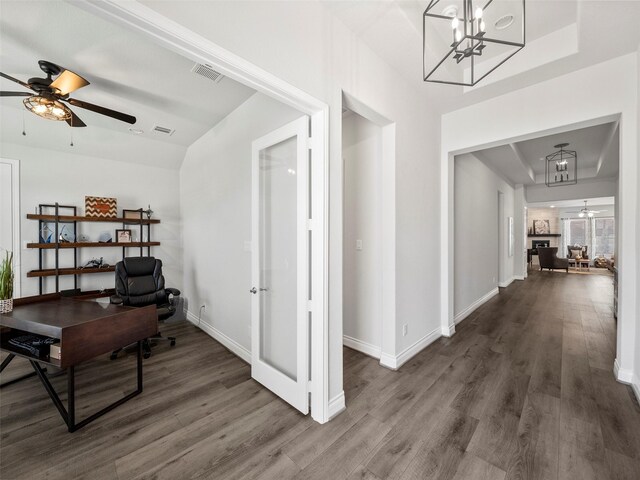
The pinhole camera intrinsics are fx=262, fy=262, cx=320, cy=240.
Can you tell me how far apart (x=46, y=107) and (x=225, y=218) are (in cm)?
184

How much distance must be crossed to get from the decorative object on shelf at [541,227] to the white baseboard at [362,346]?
13.4m

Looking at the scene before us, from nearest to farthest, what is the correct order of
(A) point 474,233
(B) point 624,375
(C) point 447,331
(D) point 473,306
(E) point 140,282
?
(B) point 624,375, (C) point 447,331, (E) point 140,282, (D) point 473,306, (A) point 474,233

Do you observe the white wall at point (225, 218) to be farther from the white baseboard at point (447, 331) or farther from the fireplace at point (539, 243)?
the fireplace at point (539, 243)

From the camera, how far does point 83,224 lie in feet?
13.3

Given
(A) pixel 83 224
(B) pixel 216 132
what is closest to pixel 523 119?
(B) pixel 216 132

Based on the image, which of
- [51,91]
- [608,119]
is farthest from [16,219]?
[608,119]

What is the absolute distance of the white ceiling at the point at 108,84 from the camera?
1994mm

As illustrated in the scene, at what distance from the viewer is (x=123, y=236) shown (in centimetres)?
430

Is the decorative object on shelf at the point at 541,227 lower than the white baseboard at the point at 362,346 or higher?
higher

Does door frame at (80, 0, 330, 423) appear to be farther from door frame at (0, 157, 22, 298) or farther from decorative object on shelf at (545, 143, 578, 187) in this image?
decorative object on shelf at (545, 143, 578, 187)

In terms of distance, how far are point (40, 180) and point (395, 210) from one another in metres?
4.83

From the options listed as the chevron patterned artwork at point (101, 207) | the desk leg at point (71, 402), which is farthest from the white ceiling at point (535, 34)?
the chevron patterned artwork at point (101, 207)

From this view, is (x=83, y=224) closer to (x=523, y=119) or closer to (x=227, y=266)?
(x=227, y=266)

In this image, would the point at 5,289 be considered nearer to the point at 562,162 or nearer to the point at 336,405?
the point at 336,405
